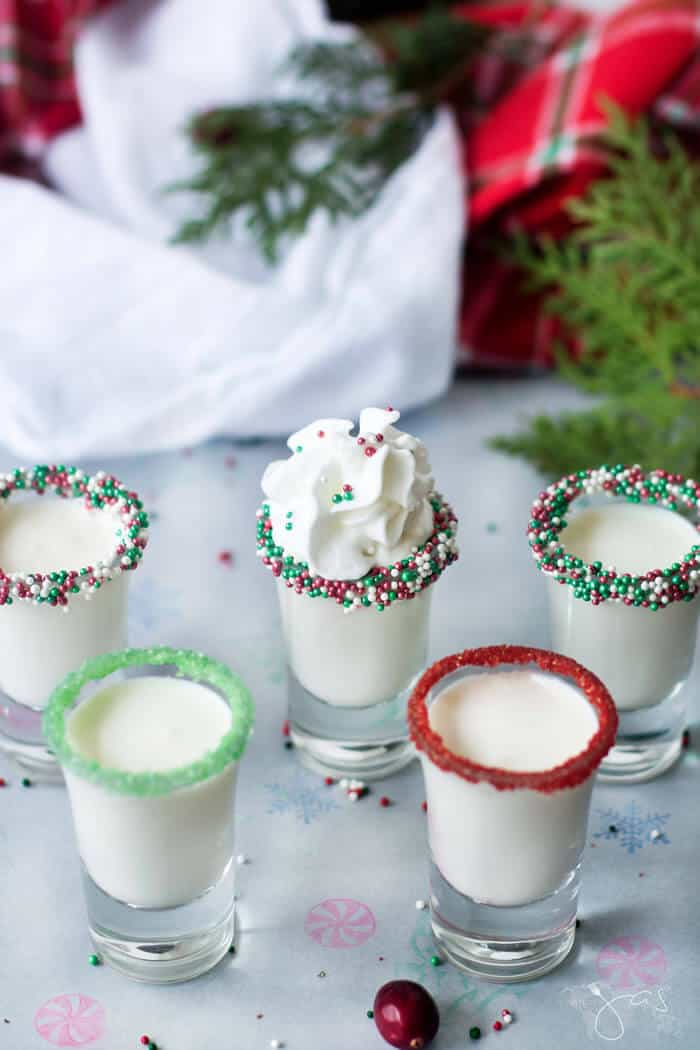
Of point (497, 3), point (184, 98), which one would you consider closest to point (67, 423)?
point (184, 98)

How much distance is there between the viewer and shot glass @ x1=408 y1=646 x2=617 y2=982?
871 mm

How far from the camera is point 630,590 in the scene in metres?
1.02

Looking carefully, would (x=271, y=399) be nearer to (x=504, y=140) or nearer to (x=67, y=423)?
(x=67, y=423)

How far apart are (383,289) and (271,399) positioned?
0.21 meters

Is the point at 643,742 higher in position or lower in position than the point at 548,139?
lower

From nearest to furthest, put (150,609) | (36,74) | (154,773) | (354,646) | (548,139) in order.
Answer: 1. (154,773)
2. (354,646)
3. (150,609)
4. (548,139)
5. (36,74)

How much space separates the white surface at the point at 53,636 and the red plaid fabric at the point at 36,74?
3.45 ft

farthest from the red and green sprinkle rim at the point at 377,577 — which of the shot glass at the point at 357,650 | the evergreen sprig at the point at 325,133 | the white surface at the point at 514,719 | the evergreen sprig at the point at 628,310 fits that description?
the evergreen sprig at the point at 325,133

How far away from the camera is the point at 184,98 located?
1834 millimetres

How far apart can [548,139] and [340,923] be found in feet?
3.59

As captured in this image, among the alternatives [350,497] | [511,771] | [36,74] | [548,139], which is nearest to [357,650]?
[350,497]

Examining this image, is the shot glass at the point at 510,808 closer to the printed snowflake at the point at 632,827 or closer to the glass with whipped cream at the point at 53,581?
the printed snowflake at the point at 632,827

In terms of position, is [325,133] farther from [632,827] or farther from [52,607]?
[632,827]

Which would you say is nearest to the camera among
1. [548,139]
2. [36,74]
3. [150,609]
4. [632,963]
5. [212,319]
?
[632,963]
